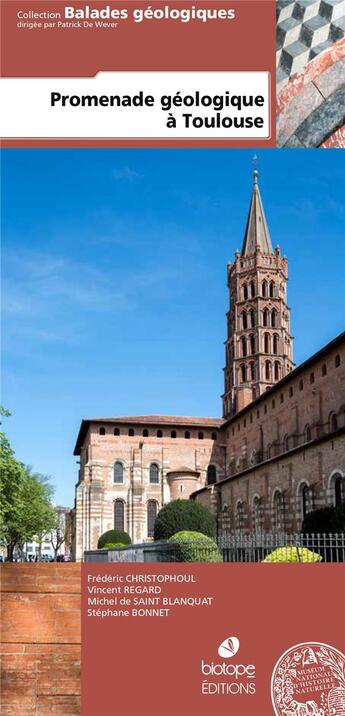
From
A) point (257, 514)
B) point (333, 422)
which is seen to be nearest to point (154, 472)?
point (257, 514)

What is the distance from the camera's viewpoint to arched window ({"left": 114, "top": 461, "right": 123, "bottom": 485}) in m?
53.1

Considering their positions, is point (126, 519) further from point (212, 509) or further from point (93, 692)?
point (93, 692)

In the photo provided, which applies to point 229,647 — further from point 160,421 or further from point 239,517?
point 160,421

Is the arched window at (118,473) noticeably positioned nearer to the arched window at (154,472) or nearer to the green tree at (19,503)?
the arched window at (154,472)

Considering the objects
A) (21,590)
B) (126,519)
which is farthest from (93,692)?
(126,519)

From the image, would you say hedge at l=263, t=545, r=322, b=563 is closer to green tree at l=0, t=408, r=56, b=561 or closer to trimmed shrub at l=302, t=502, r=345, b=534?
trimmed shrub at l=302, t=502, r=345, b=534

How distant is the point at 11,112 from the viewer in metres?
7.99

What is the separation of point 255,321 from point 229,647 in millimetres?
61183

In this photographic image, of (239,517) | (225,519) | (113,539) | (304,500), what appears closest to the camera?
(304,500)

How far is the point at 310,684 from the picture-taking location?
23.5ft

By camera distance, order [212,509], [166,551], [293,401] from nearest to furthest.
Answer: [166,551] < [293,401] < [212,509]

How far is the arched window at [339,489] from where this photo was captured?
23859 millimetres

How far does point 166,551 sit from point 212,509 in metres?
31.3

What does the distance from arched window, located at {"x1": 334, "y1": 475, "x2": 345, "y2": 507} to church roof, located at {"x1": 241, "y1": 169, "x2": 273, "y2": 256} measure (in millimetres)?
48165
